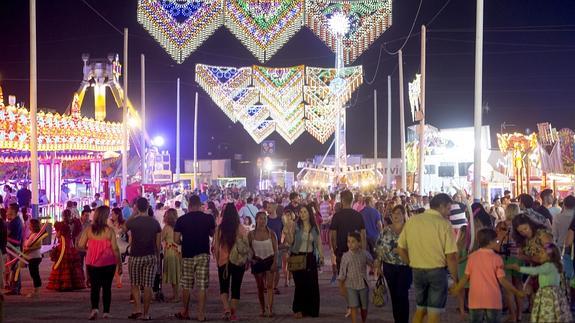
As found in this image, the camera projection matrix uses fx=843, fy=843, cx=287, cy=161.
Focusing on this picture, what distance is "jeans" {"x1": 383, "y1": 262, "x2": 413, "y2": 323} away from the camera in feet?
33.1

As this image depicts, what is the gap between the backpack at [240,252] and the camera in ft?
38.4

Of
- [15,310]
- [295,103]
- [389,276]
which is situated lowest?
[15,310]

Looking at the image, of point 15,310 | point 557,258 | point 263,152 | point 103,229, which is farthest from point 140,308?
point 263,152

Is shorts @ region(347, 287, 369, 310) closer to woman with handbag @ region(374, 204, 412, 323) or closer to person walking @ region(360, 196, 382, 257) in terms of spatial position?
woman with handbag @ region(374, 204, 412, 323)

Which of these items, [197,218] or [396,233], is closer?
[396,233]

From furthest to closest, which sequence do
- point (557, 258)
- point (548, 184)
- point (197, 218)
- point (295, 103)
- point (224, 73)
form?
point (295, 103) → point (224, 73) → point (548, 184) → point (197, 218) → point (557, 258)

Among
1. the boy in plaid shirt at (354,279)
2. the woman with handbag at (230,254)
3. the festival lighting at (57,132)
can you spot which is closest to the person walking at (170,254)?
the woman with handbag at (230,254)

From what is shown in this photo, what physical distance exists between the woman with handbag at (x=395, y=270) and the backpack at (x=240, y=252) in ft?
7.06

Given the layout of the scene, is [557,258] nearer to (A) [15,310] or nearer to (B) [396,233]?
(B) [396,233]

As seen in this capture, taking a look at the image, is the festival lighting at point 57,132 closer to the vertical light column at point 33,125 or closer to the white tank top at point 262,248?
the vertical light column at point 33,125

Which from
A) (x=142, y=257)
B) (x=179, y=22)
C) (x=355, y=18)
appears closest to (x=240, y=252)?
(x=142, y=257)

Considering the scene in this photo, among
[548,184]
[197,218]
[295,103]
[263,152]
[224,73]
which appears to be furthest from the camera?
[263,152]

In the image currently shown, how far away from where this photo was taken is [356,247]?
10.6 metres

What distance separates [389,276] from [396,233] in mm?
545
